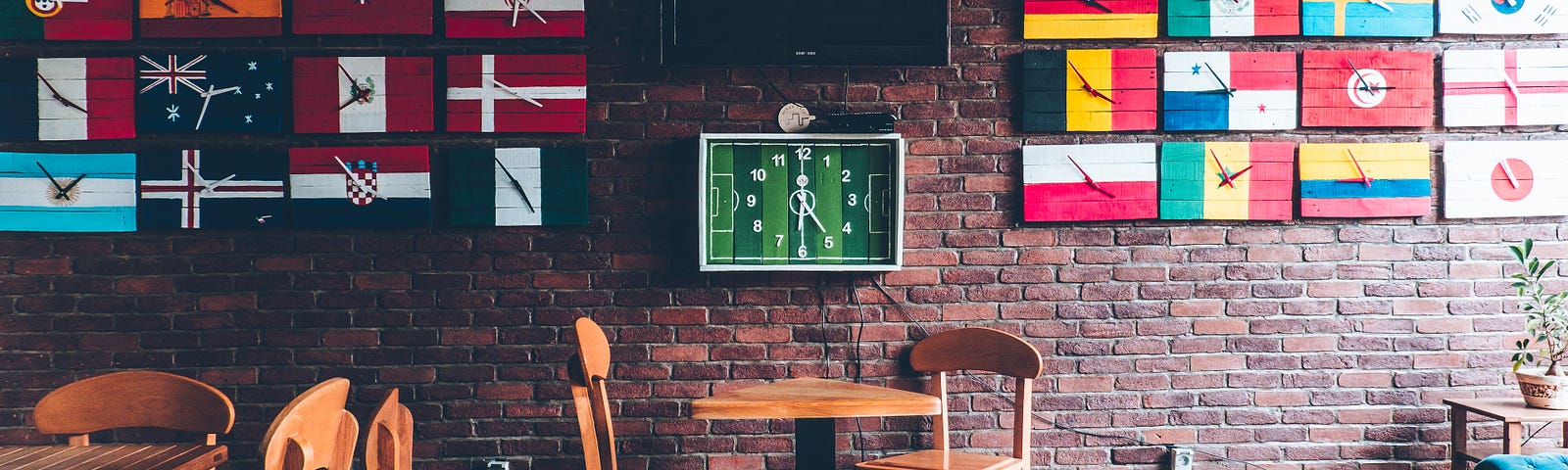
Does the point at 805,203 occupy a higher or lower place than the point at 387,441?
higher

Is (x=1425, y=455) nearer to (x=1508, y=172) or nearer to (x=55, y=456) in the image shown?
(x=1508, y=172)

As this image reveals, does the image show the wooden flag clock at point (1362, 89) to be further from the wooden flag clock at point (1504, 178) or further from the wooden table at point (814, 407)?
the wooden table at point (814, 407)

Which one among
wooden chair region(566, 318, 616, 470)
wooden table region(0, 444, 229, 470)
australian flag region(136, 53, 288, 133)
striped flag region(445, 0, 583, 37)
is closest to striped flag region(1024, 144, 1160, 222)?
wooden chair region(566, 318, 616, 470)

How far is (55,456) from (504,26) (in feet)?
6.01

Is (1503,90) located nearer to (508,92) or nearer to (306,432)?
(508,92)

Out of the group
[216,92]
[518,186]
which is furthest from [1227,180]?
[216,92]

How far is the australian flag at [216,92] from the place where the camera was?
10.3ft

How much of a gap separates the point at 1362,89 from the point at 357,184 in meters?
3.71

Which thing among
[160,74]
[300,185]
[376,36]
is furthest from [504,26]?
[160,74]

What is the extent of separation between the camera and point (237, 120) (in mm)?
3156

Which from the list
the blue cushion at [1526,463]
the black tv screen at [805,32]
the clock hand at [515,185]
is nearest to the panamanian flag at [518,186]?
the clock hand at [515,185]

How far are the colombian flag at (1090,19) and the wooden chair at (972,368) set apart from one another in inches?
45.1

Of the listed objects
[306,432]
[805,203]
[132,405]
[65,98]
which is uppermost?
[65,98]

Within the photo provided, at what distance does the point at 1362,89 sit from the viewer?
325cm
